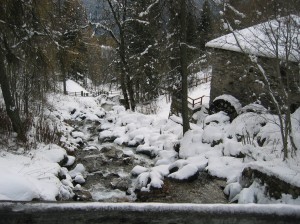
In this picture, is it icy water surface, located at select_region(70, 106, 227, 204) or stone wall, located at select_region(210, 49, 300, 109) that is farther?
stone wall, located at select_region(210, 49, 300, 109)

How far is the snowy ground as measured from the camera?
7.50 m

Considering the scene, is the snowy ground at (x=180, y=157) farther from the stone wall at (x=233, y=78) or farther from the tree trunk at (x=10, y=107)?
the stone wall at (x=233, y=78)

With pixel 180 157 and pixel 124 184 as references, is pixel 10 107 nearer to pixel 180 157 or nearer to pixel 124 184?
pixel 124 184

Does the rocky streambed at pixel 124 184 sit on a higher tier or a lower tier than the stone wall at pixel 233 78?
lower

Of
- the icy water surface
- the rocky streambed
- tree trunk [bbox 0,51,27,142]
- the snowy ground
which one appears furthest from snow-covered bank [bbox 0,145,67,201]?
the icy water surface

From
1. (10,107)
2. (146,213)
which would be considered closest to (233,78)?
(10,107)

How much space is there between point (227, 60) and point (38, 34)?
9.26 m

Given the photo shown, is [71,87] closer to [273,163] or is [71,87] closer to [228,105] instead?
[228,105]

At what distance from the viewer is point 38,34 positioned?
30.5 feet

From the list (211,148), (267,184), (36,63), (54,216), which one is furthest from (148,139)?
(54,216)

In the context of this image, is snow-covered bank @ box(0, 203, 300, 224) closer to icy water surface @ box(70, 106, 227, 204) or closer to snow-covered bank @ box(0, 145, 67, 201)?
snow-covered bank @ box(0, 145, 67, 201)

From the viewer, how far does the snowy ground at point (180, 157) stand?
24.6ft

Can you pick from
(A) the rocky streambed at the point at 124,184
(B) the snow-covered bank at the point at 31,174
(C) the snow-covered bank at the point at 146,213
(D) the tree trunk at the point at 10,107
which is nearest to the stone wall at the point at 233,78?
(A) the rocky streambed at the point at 124,184

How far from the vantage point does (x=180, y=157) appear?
40.9 feet
